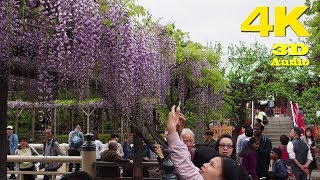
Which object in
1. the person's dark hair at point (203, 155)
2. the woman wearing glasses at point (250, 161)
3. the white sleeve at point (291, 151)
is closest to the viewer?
the person's dark hair at point (203, 155)

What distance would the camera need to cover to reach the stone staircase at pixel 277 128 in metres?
28.9

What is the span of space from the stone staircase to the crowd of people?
46.4ft

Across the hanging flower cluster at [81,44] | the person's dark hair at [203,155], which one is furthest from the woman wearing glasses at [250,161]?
the person's dark hair at [203,155]

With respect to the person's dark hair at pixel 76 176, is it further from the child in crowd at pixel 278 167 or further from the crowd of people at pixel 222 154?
the child in crowd at pixel 278 167

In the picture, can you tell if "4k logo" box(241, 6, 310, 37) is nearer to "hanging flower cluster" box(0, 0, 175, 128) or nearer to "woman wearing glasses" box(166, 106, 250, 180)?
"hanging flower cluster" box(0, 0, 175, 128)

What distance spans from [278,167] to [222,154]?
473 cm

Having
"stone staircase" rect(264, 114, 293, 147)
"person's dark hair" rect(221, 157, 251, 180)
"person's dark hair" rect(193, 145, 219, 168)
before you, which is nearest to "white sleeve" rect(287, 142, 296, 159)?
"person's dark hair" rect(193, 145, 219, 168)

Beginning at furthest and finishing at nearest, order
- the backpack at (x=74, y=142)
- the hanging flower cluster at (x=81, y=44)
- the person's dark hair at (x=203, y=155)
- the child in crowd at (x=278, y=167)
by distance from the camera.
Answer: the backpack at (x=74, y=142) → the child in crowd at (x=278, y=167) → the hanging flower cluster at (x=81, y=44) → the person's dark hair at (x=203, y=155)

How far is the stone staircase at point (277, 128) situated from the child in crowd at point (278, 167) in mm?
18186

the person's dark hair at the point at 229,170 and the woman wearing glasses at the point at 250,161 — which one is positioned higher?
the person's dark hair at the point at 229,170

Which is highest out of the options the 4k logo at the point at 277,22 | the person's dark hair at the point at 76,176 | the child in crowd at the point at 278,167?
the 4k logo at the point at 277,22

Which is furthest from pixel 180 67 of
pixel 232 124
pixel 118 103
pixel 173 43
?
pixel 232 124

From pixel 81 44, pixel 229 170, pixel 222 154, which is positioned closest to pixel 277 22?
pixel 81 44

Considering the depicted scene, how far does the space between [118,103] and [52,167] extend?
497 centimetres
